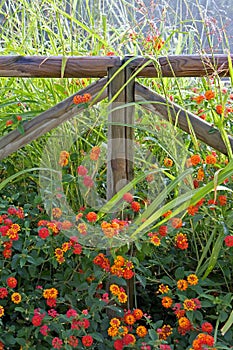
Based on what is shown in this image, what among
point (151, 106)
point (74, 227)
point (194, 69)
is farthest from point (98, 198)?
point (194, 69)

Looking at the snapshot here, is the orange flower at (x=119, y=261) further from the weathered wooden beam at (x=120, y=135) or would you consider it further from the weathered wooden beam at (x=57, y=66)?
the weathered wooden beam at (x=57, y=66)

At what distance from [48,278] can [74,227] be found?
187 mm

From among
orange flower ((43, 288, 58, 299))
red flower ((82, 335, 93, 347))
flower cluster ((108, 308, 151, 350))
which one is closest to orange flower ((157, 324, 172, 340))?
flower cluster ((108, 308, 151, 350))

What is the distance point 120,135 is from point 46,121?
26 centimetres

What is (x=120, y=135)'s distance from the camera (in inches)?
80.6

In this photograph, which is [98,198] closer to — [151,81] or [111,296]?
[111,296]

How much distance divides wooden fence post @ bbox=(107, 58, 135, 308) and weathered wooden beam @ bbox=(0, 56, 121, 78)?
0.13 ft

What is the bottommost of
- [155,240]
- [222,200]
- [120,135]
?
[155,240]

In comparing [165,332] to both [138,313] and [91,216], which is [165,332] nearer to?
[138,313]

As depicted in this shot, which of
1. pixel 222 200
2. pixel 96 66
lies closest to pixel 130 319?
pixel 222 200

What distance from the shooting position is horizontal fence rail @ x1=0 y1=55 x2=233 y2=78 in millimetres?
2000

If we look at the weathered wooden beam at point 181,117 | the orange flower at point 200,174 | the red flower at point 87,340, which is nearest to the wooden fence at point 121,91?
the weathered wooden beam at point 181,117

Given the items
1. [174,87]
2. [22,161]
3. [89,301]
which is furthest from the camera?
[174,87]

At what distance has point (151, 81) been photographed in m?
2.42
